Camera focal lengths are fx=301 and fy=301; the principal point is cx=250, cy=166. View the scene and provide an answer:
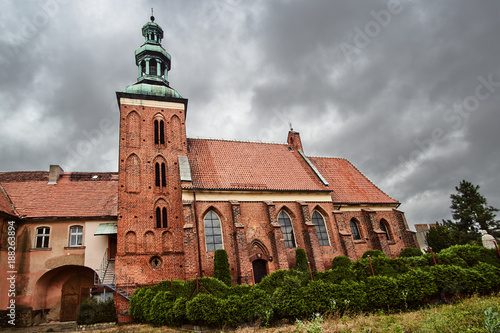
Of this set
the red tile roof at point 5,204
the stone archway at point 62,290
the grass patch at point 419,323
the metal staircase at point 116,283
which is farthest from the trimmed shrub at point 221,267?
the red tile roof at point 5,204

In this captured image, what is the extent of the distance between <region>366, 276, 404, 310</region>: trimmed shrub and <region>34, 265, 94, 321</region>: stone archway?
60.4 feet

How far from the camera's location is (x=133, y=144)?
69.1 ft

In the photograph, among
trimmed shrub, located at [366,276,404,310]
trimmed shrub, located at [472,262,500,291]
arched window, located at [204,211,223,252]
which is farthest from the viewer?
arched window, located at [204,211,223,252]

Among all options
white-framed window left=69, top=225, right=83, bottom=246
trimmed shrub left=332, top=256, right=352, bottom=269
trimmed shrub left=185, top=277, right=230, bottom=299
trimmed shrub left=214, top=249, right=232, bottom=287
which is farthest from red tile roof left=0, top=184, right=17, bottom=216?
trimmed shrub left=332, top=256, right=352, bottom=269

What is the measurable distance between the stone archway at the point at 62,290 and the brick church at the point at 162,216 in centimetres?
6

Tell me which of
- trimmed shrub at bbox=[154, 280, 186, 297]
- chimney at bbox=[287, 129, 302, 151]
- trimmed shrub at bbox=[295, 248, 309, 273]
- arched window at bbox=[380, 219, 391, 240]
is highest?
chimney at bbox=[287, 129, 302, 151]

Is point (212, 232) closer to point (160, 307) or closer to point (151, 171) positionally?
point (151, 171)

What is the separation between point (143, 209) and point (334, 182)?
15.8m

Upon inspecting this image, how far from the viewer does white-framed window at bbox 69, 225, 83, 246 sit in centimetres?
2078

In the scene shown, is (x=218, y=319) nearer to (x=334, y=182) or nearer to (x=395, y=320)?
(x=395, y=320)

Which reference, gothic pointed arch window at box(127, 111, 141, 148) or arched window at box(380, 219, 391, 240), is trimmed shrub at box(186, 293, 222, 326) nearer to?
gothic pointed arch window at box(127, 111, 141, 148)

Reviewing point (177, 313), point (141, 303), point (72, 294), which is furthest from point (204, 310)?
point (72, 294)

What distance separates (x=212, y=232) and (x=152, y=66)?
14.3 metres

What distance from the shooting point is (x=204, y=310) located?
1117 cm
